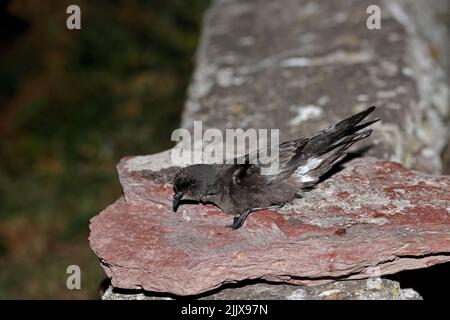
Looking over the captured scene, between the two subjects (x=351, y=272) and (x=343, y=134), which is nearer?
(x=351, y=272)

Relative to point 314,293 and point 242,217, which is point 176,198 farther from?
point 314,293

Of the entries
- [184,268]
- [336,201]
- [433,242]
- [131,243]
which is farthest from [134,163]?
[433,242]

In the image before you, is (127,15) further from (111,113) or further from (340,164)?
(340,164)

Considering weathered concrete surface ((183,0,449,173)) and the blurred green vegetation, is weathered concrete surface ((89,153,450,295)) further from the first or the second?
the blurred green vegetation

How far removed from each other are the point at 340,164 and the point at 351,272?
0.82 metres

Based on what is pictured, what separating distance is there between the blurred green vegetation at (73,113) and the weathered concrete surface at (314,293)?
1690mm

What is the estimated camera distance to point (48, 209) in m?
6.01

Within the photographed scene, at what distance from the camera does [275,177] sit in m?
3.38

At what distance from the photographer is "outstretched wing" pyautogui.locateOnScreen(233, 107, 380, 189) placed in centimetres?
334

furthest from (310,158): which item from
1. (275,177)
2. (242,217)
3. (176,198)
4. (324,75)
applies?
(324,75)

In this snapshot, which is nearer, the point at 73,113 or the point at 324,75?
the point at 324,75

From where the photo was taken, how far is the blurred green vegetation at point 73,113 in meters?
5.68

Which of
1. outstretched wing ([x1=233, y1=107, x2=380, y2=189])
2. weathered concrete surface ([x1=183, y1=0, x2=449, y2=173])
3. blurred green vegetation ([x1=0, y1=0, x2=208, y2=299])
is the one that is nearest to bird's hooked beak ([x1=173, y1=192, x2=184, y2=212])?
outstretched wing ([x1=233, y1=107, x2=380, y2=189])

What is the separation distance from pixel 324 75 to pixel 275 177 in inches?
64.7
